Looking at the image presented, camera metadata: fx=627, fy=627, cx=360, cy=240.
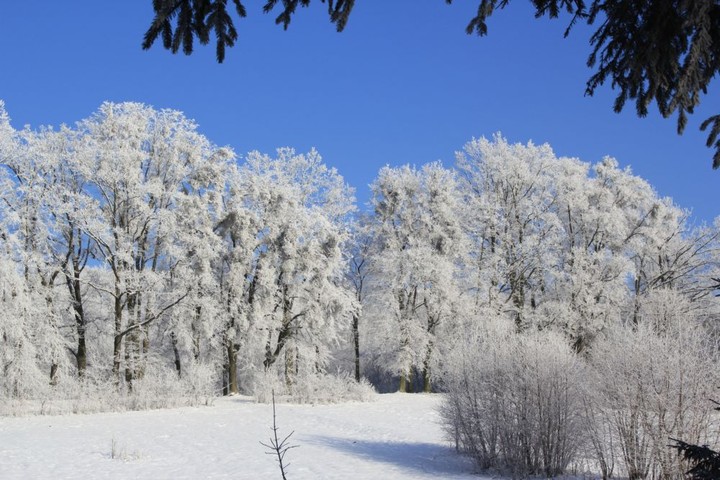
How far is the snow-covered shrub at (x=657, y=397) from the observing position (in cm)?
1101

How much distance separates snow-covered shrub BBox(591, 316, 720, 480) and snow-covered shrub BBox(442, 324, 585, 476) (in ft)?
2.55

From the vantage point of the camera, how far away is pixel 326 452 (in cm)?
1455

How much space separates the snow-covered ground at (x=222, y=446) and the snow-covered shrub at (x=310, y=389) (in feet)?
8.46

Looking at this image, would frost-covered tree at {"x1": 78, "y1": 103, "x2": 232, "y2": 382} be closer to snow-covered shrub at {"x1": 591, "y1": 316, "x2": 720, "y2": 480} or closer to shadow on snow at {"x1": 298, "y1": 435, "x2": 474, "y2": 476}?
shadow on snow at {"x1": 298, "y1": 435, "x2": 474, "y2": 476}

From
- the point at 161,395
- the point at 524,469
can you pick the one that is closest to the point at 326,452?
the point at 524,469

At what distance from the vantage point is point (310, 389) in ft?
83.7

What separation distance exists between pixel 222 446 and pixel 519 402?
7149mm

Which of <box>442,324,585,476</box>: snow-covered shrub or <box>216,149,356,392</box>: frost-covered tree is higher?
<box>216,149,356,392</box>: frost-covered tree

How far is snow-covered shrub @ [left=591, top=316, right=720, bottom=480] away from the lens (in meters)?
11.0

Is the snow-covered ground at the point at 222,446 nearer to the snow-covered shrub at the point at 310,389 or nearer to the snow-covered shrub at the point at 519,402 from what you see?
the snow-covered shrub at the point at 519,402

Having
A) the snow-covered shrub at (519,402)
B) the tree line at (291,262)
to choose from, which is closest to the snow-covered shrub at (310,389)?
the tree line at (291,262)

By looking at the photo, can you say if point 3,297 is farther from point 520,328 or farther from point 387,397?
point 520,328

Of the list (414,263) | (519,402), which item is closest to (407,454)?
(519,402)

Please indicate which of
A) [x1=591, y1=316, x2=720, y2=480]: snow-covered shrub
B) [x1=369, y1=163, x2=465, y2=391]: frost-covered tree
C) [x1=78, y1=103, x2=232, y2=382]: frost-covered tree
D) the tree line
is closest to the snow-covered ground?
the tree line
